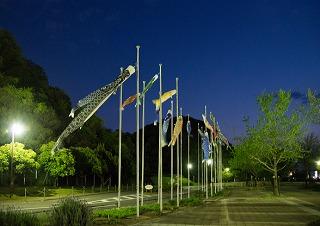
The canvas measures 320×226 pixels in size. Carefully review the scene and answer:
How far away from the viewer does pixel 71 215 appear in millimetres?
15141

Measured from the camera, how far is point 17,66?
6688 cm

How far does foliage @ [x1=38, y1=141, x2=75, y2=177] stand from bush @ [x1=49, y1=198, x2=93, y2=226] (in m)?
39.1

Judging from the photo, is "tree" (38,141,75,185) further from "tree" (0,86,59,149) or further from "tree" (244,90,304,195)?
"tree" (244,90,304,195)

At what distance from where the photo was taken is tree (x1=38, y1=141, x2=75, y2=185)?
5425cm

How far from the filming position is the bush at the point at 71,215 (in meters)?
15.0

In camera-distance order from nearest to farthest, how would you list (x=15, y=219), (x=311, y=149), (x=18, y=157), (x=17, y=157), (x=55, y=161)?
(x=15, y=219) → (x=17, y=157) → (x=18, y=157) → (x=55, y=161) → (x=311, y=149)

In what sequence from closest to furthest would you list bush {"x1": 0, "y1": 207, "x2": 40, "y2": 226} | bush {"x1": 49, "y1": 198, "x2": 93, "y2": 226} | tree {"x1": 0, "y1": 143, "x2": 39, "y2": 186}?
bush {"x1": 0, "y1": 207, "x2": 40, "y2": 226}, bush {"x1": 49, "y1": 198, "x2": 93, "y2": 226}, tree {"x1": 0, "y1": 143, "x2": 39, "y2": 186}

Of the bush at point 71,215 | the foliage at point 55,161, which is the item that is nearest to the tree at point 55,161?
the foliage at point 55,161

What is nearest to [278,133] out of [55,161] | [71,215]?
[55,161]

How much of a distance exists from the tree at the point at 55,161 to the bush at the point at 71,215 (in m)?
39.0

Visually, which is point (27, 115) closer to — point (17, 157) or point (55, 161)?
point (55, 161)

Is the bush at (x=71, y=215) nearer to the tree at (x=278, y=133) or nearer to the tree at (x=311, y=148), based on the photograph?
the tree at (x=278, y=133)

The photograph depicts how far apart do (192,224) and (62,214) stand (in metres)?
7.55

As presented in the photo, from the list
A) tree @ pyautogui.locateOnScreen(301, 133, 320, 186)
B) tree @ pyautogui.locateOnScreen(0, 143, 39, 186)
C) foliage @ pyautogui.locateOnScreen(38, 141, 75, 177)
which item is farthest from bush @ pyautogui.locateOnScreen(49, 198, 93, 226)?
tree @ pyautogui.locateOnScreen(301, 133, 320, 186)
